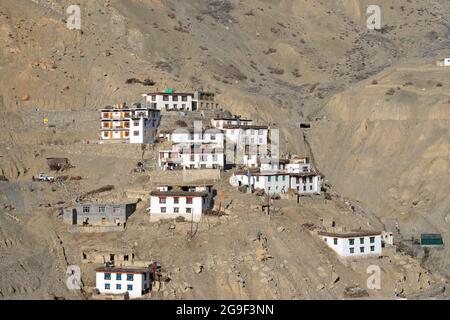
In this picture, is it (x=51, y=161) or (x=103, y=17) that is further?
(x=103, y=17)

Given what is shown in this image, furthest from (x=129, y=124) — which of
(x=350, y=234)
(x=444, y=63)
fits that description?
(x=444, y=63)

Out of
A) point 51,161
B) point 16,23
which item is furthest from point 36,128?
point 16,23

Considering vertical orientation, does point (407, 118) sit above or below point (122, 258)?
above

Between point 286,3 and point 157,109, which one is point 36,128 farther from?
point 286,3

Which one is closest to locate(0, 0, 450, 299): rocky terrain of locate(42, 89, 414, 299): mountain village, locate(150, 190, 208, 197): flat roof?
locate(42, 89, 414, 299): mountain village

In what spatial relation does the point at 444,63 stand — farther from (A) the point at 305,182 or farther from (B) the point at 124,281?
(B) the point at 124,281

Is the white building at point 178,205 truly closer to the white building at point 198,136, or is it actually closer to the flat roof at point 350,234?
the flat roof at point 350,234

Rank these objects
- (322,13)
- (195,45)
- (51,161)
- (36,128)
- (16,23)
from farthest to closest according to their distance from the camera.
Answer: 1. (322,13)
2. (195,45)
3. (16,23)
4. (36,128)
5. (51,161)
